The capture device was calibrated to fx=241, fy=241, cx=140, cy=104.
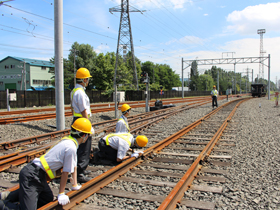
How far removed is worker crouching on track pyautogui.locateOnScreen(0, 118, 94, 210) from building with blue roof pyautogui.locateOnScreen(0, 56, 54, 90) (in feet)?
205

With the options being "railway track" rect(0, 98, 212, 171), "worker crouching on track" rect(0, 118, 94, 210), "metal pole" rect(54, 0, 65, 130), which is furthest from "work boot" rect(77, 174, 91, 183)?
"metal pole" rect(54, 0, 65, 130)

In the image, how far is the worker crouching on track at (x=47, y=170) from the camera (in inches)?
117

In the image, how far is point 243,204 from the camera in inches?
141

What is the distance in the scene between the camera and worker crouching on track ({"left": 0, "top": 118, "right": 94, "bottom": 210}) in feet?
9.71

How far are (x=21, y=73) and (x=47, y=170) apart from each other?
65.2 metres

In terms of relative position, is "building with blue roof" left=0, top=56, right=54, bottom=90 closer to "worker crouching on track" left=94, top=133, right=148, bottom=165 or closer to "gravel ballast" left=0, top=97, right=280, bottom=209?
"gravel ballast" left=0, top=97, right=280, bottom=209

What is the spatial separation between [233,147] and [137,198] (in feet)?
14.5

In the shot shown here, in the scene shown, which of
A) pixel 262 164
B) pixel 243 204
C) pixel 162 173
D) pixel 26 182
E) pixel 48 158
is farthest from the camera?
pixel 262 164

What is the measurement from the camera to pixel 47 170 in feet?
10.3

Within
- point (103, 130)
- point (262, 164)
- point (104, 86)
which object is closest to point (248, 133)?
point (262, 164)

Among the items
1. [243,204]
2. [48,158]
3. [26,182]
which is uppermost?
[48,158]

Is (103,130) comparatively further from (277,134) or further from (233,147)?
(277,134)

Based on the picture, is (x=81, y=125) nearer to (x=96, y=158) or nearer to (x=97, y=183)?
(x=97, y=183)

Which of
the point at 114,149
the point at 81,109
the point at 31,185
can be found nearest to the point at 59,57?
the point at 114,149
